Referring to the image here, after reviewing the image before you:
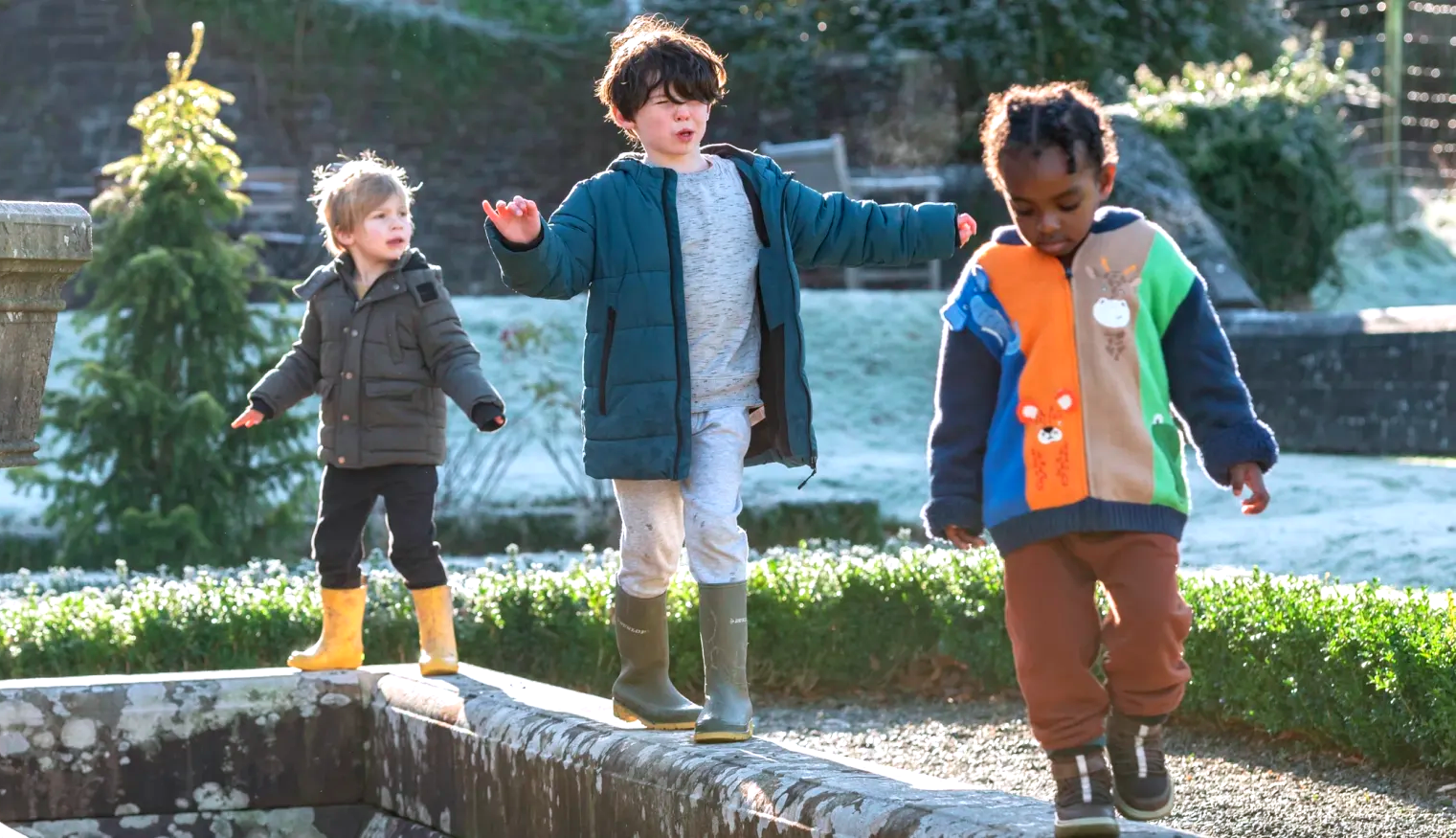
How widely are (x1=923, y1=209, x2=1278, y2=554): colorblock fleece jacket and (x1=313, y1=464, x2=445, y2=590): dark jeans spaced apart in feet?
6.47

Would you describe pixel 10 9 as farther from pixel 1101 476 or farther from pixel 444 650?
pixel 1101 476

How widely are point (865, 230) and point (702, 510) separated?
0.63 m

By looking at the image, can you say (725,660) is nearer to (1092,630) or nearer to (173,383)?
(1092,630)

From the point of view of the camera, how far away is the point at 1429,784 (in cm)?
436

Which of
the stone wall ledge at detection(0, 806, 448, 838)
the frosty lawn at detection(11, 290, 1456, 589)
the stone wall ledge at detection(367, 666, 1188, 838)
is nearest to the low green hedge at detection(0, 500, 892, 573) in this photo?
the frosty lawn at detection(11, 290, 1456, 589)

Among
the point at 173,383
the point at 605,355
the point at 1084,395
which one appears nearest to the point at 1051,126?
the point at 1084,395

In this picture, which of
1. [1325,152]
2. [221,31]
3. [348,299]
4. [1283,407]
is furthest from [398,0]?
[348,299]

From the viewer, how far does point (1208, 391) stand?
2.76 metres

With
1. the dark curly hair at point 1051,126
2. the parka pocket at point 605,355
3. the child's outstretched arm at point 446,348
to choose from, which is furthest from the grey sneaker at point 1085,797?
the child's outstretched arm at point 446,348

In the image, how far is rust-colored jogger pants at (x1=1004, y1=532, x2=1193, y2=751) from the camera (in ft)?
8.90

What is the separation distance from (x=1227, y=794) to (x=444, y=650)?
177 centimetres

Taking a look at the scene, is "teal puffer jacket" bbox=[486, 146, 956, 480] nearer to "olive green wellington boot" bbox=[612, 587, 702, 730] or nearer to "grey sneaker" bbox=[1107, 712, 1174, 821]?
"olive green wellington boot" bbox=[612, 587, 702, 730]

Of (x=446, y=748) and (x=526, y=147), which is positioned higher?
(x=526, y=147)

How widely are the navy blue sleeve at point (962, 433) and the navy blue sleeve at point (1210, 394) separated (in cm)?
25
